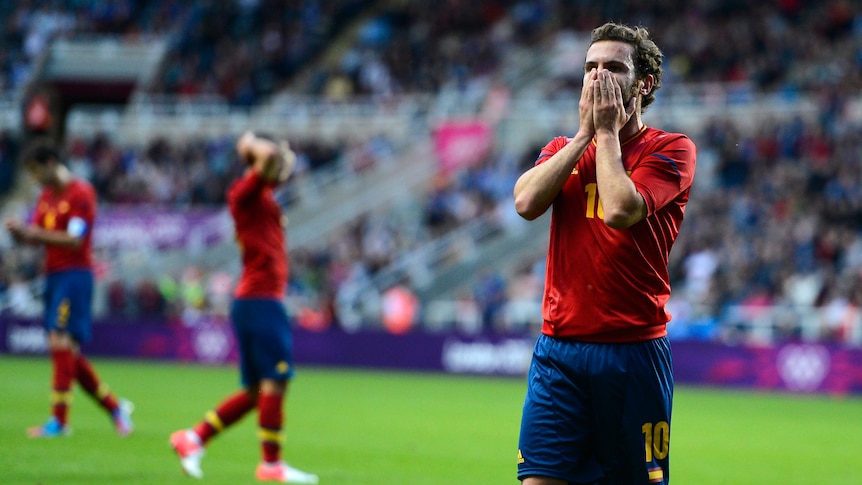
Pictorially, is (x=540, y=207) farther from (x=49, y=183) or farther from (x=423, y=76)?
(x=423, y=76)

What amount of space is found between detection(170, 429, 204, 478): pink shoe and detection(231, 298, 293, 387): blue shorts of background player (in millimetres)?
560

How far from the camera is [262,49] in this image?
1672 inches

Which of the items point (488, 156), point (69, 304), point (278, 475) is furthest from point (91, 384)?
point (488, 156)

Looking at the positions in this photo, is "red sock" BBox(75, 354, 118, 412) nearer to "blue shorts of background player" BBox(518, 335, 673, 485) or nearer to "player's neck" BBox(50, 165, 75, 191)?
"player's neck" BBox(50, 165, 75, 191)

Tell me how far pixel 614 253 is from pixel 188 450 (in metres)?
5.01

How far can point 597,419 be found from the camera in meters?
5.00

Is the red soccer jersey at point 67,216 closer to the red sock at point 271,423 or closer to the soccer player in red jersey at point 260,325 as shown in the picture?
the soccer player in red jersey at point 260,325

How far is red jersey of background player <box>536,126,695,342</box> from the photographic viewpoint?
16.4 ft

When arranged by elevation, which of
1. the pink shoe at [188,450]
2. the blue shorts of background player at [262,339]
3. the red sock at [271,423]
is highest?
the blue shorts of background player at [262,339]

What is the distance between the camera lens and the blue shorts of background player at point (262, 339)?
9.05 metres

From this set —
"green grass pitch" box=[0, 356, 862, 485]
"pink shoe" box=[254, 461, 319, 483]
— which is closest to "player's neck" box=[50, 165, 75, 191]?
"green grass pitch" box=[0, 356, 862, 485]

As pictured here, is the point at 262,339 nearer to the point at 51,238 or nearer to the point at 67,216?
the point at 51,238

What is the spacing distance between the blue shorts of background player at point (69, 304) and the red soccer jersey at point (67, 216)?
10cm

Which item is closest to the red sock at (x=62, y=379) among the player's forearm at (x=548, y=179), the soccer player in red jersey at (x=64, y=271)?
the soccer player in red jersey at (x=64, y=271)
